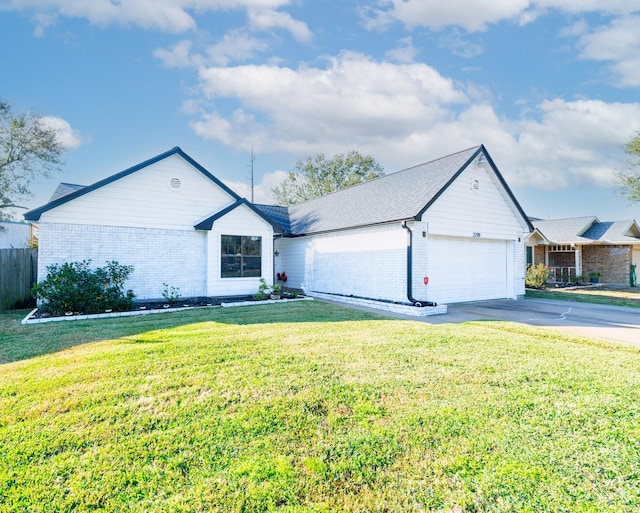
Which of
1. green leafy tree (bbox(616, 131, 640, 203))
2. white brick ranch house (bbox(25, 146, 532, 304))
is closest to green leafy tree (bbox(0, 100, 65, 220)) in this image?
white brick ranch house (bbox(25, 146, 532, 304))

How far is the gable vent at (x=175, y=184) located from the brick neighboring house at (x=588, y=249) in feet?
67.3

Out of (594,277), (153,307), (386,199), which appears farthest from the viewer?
(594,277)

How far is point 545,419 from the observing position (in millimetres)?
3414

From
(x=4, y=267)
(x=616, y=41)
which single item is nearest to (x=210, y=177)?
(x=4, y=267)

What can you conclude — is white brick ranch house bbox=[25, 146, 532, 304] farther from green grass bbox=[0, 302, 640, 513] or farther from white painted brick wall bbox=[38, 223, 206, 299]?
green grass bbox=[0, 302, 640, 513]

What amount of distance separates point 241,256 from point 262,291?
5.33 ft

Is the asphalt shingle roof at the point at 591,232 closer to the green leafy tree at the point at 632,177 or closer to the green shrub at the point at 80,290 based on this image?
the green leafy tree at the point at 632,177

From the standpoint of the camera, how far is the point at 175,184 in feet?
41.4

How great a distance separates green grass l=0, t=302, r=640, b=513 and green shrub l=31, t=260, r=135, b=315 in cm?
423

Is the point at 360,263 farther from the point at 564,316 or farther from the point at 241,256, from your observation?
the point at 564,316

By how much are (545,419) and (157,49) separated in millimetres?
14794

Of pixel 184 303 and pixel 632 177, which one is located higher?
pixel 632 177

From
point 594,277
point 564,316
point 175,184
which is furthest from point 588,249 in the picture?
point 175,184

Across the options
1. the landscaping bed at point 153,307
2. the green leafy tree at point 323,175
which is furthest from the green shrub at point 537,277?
the green leafy tree at point 323,175
